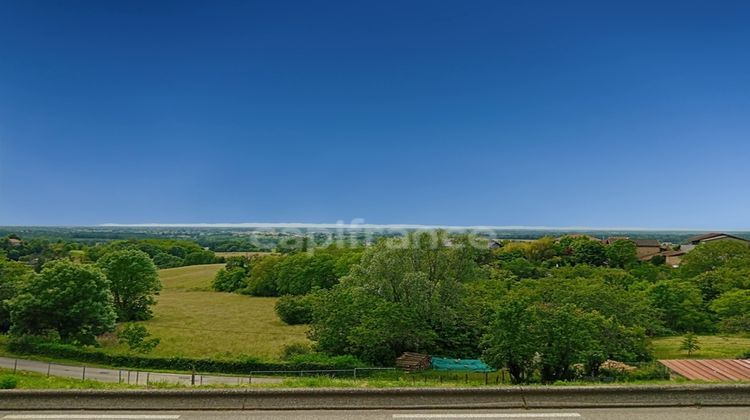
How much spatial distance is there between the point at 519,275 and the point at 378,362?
42.0m

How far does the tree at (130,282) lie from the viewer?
55.1m

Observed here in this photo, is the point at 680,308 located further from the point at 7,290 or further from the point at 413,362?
the point at 7,290

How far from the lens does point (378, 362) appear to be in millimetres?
32094

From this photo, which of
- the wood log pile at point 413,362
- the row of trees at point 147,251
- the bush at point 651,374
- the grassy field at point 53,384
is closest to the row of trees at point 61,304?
the wood log pile at point 413,362

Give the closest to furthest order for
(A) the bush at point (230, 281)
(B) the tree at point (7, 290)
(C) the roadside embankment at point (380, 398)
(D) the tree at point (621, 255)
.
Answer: (C) the roadside embankment at point (380, 398)
(B) the tree at point (7, 290)
(D) the tree at point (621, 255)
(A) the bush at point (230, 281)

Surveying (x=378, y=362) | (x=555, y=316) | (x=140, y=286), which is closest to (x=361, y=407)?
(x=555, y=316)

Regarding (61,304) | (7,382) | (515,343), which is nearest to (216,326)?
(61,304)

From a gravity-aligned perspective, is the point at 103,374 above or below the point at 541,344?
below

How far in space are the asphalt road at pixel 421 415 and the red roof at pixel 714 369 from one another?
5.79 m

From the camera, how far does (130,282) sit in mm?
55844

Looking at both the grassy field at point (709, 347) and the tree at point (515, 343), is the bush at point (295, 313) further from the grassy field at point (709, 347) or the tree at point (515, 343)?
the grassy field at point (709, 347)

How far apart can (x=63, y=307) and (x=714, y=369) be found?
42.9 m

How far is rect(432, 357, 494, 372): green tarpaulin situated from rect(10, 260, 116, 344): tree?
27068 millimetres

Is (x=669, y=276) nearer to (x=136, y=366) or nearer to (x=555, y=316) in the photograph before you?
(x=555, y=316)
